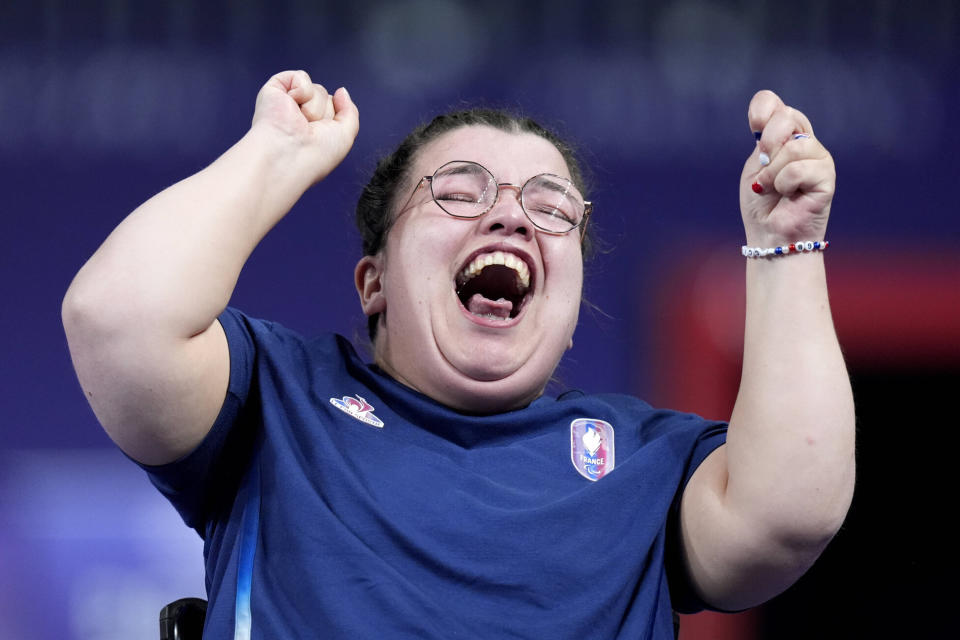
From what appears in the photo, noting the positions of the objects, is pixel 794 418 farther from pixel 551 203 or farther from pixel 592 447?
pixel 551 203

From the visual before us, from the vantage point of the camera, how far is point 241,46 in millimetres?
2215

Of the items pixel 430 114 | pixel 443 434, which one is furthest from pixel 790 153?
pixel 430 114

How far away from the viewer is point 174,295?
98 centimetres

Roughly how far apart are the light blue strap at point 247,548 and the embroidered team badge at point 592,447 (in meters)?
0.35

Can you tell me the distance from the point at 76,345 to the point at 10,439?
1.15 metres

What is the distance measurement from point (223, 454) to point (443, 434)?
0.24 metres

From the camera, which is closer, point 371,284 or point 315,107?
point 315,107

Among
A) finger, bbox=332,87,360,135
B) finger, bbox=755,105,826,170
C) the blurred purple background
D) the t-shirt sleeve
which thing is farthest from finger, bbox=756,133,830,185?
the blurred purple background

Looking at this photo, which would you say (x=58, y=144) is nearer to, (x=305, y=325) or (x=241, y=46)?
(x=241, y=46)

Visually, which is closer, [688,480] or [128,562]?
[688,480]

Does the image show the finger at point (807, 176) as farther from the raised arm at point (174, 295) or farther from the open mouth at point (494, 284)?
the raised arm at point (174, 295)

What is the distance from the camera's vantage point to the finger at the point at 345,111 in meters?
1.19

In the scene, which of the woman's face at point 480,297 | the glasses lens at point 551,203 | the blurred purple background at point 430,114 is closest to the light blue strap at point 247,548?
the woman's face at point 480,297

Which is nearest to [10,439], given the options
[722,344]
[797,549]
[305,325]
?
[305,325]
